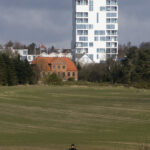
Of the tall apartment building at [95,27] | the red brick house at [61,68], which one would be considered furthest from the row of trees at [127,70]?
the tall apartment building at [95,27]

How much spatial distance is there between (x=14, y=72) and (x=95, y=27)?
6287cm

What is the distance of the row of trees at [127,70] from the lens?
4230 inches

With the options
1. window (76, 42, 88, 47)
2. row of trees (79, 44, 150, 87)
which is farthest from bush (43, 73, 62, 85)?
window (76, 42, 88, 47)

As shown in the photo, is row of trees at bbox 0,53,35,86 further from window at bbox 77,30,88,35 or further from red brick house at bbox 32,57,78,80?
window at bbox 77,30,88,35

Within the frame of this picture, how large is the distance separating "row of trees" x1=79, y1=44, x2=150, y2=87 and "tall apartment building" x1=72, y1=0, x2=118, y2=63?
99.8ft

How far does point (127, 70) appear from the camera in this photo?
363 feet

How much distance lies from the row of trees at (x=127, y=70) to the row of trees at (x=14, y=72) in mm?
22520

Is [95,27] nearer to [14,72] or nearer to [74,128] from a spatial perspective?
[14,72]

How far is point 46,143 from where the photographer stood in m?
25.1

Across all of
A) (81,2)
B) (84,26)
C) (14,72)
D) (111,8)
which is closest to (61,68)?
(14,72)

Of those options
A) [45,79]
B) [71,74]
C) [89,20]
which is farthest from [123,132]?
[89,20]

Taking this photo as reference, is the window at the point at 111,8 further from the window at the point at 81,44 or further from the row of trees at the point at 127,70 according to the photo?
the row of trees at the point at 127,70

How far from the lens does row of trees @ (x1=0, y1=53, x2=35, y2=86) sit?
327 ft

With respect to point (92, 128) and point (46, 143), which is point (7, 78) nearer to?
point (92, 128)
